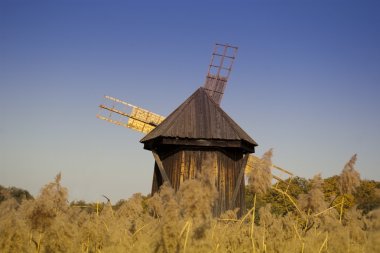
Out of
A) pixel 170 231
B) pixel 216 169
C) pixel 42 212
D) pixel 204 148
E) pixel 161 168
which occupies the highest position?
pixel 204 148

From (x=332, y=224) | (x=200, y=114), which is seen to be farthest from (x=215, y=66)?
(x=332, y=224)

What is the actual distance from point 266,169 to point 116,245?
1.96 m

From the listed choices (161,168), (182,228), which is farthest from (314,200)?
(161,168)

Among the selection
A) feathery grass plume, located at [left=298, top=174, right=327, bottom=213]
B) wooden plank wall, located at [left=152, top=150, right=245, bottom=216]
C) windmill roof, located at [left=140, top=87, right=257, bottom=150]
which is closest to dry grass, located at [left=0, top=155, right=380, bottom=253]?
feathery grass plume, located at [left=298, top=174, right=327, bottom=213]

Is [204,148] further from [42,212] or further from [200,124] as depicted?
[42,212]

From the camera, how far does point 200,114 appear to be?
14.8m

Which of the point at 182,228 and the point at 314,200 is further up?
the point at 314,200

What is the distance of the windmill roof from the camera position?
45.0ft

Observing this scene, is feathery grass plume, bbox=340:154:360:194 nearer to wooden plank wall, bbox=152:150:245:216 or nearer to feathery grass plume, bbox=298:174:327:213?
feathery grass plume, bbox=298:174:327:213

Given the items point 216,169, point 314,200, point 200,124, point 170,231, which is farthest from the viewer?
point 200,124

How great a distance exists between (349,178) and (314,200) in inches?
17.1

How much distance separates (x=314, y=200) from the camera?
400cm

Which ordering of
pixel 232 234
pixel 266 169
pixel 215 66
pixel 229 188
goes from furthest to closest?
pixel 215 66 → pixel 229 188 → pixel 232 234 → pixel 266 169

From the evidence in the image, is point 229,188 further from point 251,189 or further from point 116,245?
point 251,189
